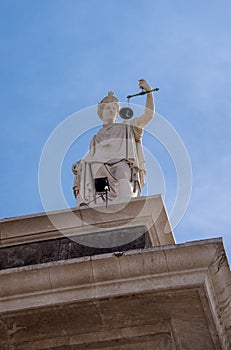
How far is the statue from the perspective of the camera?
9.95 meters

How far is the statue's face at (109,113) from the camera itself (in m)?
12.0

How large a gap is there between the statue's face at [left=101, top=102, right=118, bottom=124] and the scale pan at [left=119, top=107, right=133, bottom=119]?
0.10m

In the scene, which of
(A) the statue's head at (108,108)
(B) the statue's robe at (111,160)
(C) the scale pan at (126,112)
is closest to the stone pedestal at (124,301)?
(B) the statue's robe at (111,160)

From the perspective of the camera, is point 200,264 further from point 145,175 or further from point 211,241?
point 145,175

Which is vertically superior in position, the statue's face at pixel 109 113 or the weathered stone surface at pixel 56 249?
the statue's face at pixel 109 113

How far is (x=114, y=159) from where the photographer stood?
10648 millimetres

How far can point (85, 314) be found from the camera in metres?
6.99

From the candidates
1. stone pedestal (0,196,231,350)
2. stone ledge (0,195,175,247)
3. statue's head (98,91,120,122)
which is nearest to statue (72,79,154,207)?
statue's head (98,91,120,122)

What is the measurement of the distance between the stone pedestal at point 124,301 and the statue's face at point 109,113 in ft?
17.0

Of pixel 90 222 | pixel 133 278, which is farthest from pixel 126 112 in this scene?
pixel 133 278

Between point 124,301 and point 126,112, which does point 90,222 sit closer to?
point 124,301

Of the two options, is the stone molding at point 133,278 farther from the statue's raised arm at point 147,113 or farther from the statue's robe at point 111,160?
the statue's raised arm at point 147,113

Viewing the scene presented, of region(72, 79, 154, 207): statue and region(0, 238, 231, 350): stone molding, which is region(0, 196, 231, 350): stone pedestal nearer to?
region(0, 238, 231, 350): stone molding

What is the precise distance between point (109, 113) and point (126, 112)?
25 centimetres
